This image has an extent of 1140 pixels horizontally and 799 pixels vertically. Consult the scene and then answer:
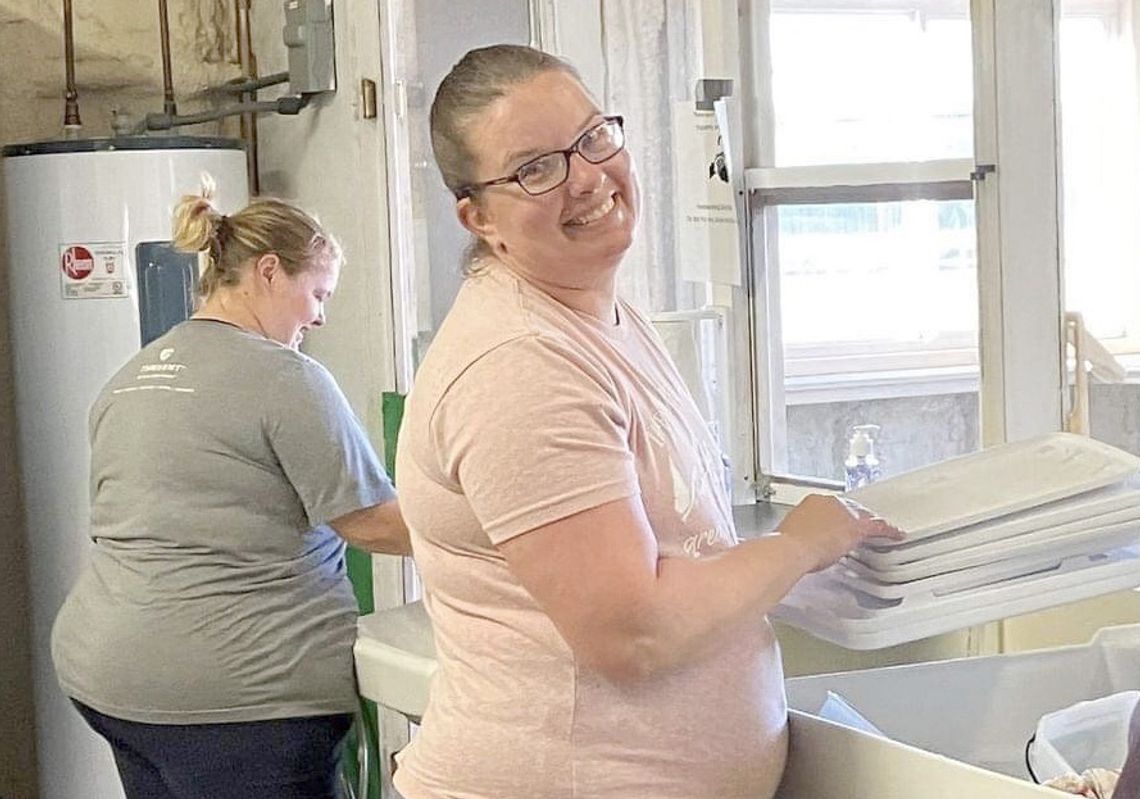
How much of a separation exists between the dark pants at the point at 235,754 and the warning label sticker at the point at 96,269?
1006 millimetres

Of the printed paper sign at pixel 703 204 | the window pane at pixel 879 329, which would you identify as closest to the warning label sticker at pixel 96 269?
the printed paper sign at pixel 703 204

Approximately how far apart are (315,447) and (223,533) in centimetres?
17

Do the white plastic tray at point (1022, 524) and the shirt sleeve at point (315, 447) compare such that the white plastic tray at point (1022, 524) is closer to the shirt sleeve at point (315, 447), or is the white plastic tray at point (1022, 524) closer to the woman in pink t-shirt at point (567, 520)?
the woman in pink t-shirt at point (567, 520)

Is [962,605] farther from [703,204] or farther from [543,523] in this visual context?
[703,204]

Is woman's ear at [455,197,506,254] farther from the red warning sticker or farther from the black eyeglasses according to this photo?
the red warning sticker

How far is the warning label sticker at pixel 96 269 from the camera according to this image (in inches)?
120

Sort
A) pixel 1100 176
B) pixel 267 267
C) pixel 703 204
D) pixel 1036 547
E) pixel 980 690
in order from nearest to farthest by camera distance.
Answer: pixel 1036 547 < pixel 980 690 < pixel 1100 176 < pixel 267 267 < pixel 703 204

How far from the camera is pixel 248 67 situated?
11.3 ft

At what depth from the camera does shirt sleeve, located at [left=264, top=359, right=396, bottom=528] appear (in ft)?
7.33

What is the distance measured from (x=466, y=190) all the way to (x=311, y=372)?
3.22ft

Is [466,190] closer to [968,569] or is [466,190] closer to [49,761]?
[968,569]

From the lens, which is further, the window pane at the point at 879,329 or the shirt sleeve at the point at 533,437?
the window pane at the point at 879,329

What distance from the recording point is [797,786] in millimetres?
1423

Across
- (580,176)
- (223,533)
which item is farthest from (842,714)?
(223,533)
